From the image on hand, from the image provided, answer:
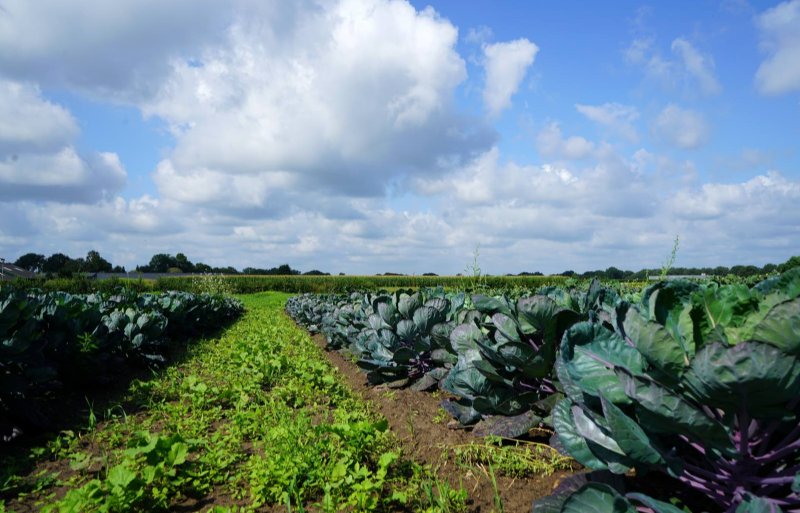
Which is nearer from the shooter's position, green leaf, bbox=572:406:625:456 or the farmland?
the farmland

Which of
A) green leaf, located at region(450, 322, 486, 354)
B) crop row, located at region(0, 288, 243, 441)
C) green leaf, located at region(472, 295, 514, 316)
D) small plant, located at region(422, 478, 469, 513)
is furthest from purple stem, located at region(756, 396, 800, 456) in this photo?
crop row, located at region(0, 288, 243, 441)

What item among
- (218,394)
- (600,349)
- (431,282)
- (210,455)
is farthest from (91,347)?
(431,282)

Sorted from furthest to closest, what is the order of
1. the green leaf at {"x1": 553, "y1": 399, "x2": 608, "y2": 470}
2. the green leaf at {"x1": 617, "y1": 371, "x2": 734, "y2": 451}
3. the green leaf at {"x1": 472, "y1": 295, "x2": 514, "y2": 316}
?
1. the green leaf at {"x1": 472, "y1": 295, "x2": 514, "y2": 316}
2. the green leaf at {"x1": 553, "y1": 399, "x2": 608, "y2": 470}
3. the green leaf at {"x1": 617, "y1": 371, "x2": 734, "y2": 451}

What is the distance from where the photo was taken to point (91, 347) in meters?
5.45

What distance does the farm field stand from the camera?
106 inches

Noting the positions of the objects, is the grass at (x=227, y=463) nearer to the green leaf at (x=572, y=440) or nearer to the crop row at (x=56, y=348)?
the crop row at (x=56, y=348)

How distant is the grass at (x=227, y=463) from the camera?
107 inches

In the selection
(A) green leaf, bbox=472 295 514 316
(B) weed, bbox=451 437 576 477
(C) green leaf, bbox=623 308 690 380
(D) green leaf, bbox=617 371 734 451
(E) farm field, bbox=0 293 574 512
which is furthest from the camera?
(A) green leaf, bbox=472 295 514 316

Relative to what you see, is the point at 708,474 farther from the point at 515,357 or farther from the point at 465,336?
the point at 465,336

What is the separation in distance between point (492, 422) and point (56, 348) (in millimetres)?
4588

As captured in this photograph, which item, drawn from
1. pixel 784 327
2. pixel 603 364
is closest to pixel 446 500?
pixel 603 364

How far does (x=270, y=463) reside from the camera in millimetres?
2998

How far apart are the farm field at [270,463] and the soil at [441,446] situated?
1cm

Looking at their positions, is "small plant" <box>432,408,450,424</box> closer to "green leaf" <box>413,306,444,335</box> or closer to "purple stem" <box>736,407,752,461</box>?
"green leaf" <box>413,306,444,335</box>
